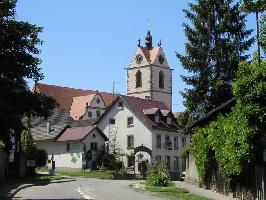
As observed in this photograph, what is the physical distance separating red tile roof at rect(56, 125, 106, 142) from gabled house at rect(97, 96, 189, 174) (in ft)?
12.1

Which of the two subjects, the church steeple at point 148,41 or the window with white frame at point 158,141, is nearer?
the window with white frame at point 158,141

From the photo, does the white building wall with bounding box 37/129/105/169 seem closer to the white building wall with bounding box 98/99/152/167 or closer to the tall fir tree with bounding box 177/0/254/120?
the white building wall with bounding box 98/99/152/167

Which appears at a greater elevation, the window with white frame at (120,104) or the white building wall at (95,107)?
the white building wall at (95,107)

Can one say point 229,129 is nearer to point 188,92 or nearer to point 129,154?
point 188,92

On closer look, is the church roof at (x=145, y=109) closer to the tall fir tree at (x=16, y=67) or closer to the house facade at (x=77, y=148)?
the house facade at (x=77, y=148)

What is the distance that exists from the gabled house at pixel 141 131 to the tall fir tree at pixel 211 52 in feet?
69.7

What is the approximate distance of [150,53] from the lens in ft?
332

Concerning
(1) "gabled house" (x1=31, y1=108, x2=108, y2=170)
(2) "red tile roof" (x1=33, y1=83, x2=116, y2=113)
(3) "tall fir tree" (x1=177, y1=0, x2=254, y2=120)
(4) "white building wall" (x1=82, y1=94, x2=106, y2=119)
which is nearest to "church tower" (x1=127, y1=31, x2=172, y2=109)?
(2) "red tile roof" (x1=33, y1=83, x2=116, y2=113)

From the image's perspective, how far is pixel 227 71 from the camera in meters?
38.1

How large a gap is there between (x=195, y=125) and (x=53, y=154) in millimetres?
32700

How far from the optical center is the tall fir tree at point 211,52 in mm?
37938

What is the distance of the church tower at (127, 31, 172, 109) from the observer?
97000mm

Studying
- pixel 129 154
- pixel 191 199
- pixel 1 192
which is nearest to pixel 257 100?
pixel 191 199

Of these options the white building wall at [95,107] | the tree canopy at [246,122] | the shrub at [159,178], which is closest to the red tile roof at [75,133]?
the white building wall at [95,107]
